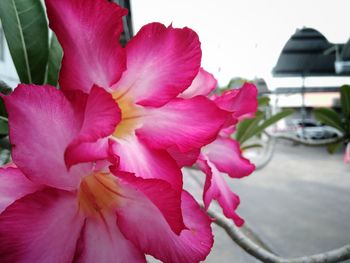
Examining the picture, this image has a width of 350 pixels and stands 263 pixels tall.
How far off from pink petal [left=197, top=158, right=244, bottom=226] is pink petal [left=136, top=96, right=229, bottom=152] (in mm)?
54

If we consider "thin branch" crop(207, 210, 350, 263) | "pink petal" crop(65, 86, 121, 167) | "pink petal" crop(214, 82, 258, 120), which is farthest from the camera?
"thin branch" crop(207, 210, 350, 263)

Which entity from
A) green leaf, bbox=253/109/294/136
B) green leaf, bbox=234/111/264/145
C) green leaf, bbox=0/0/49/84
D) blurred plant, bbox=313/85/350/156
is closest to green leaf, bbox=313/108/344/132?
blurred plant, bbox=313/85/350/156

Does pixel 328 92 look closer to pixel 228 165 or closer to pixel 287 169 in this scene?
pixel 287 169

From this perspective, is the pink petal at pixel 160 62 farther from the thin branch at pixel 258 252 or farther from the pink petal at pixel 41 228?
the thin branch at pixel 258 252

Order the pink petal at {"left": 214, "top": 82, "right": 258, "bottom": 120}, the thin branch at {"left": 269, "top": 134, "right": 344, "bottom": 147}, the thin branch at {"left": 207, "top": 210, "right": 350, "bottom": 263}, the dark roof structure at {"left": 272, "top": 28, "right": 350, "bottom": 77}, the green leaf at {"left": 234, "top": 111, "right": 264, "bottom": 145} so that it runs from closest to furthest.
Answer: the pink petal at {"left": 214, "top": 82, "right": 258, "bottom": 120}
the thin branch at {"left": 207, "top": 210, "right": 350, "bottom": 263}
the thin branch at {"left": 269, "top": 134, "right": 344, "bottom": 147}
the green leaf at {"left": 234, "top": 111, "right": 264, "bottom": 145}
the dark roof structure at {"left": 272, "top": 28, "right": 350, "bottom": 77}

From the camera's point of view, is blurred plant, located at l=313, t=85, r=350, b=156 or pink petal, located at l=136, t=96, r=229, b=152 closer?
pink petal, located at l=136, t=96, r=229, b=152

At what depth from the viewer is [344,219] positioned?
344cm

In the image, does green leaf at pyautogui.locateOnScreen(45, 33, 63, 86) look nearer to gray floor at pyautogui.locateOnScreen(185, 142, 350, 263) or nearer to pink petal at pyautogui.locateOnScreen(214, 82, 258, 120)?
pink petal at pyautogui.locateOnScreen(214, 82, 258, 120)

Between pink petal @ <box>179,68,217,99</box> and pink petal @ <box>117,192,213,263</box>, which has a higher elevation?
pink petal @ <box>179,68,217,99</box>

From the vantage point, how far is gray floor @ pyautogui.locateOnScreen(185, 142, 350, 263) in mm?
2605

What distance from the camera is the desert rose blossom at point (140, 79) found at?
162 millimetres

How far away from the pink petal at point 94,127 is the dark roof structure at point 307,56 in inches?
359

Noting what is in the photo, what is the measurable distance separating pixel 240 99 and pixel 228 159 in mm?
63

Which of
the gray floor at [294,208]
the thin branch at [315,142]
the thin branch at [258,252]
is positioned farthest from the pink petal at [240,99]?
the gray floor at [294,208]
